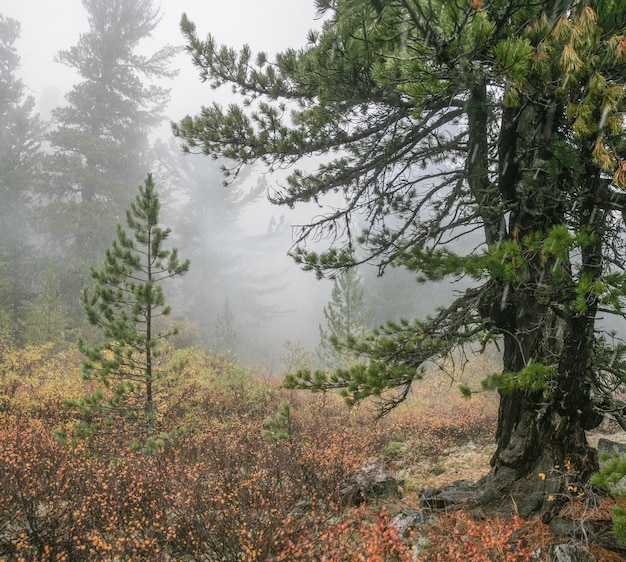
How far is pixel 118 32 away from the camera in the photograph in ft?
77.4

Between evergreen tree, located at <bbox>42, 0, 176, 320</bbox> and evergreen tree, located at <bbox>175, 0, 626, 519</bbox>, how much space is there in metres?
18.4

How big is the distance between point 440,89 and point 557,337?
2596mm

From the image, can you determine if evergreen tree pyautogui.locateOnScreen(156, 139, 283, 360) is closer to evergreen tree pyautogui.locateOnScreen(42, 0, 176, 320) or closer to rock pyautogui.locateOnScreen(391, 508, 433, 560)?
evergreen tree pyautogui.locateOnScreen(42, 0, 176, 320)

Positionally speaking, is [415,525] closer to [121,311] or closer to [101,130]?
[121,311]

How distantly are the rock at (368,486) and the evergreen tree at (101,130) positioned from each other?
61.0ft

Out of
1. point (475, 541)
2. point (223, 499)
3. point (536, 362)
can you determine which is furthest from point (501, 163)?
point (223, 499)

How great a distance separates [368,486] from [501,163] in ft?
14.8

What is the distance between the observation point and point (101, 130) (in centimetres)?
2295

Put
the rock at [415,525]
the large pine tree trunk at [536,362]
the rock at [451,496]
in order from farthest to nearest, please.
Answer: the rock at [451,496]
the rock at [415,525]
the large pine tree trunk at [536,362]

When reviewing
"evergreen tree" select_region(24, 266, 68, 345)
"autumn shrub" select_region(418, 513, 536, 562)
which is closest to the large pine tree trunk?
"autumn shrub" select_region(418, 513, 536, 562)

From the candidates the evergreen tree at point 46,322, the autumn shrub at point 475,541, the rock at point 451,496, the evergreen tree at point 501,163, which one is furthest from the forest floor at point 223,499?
the evergreen tree at point 46,322

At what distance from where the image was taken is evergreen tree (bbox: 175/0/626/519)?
251cm

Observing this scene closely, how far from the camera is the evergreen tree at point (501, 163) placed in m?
2.51

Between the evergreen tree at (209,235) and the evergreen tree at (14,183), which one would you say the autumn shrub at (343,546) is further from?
the evergreen tree at (209,235)
